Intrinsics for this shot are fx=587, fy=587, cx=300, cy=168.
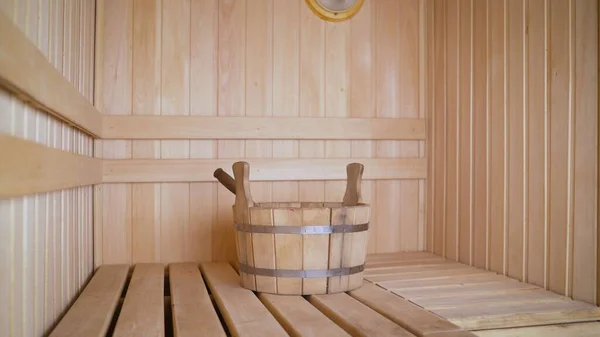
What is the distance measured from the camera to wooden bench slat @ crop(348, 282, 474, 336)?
208cm

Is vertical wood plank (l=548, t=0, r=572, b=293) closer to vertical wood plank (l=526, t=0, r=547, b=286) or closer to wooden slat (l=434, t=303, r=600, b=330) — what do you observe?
vertical wood plank (l=526, t=0, r=547, b=286)

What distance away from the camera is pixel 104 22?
348cm

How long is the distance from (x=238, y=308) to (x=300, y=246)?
38 cm

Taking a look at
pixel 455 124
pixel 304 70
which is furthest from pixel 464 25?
pixel 304 70

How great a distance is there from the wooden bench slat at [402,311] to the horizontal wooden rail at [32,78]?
4.73ft

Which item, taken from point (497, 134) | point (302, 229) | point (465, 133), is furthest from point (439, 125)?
point (302, 229)

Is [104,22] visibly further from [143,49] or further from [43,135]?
[43,135]

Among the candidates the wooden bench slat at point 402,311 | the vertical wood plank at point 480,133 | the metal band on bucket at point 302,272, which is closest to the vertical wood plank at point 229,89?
the metal band on bucket at point 302,272

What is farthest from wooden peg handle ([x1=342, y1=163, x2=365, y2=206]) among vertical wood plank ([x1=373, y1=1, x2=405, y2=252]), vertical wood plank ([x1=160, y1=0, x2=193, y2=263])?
vertical wood plank ([x1=160, y1=0, x2=193, y2=263])

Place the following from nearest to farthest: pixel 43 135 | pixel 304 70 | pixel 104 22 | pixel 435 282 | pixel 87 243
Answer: pixel 43 135, pixel 435 282, pixel 87 243, pixel 104 22, pixel 304 70

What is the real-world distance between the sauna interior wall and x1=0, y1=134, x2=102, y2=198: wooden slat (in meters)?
1.03

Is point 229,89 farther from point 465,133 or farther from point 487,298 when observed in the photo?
point 487,298

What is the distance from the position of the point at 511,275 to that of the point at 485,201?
0.45m

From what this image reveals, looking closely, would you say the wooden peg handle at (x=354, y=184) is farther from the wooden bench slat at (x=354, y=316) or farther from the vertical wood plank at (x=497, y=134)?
the vertical wood plank at (x=497, y=134)
